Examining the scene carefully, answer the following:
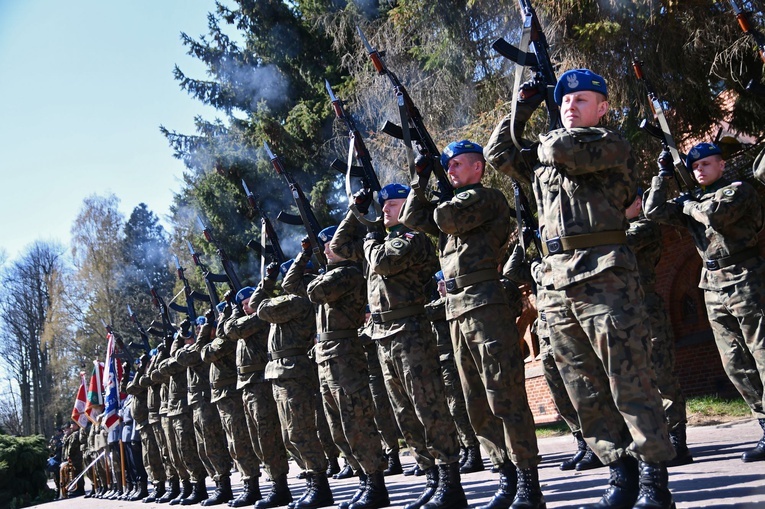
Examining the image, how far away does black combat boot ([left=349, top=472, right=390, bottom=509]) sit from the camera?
6.10 m

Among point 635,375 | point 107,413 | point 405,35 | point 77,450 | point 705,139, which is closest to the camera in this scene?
point 635,375

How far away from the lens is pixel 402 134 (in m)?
6.18

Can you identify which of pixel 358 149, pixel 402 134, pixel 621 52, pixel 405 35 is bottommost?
pixel 402 134

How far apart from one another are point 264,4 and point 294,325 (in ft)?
56.1

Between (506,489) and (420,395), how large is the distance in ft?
3.13

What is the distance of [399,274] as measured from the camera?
228 inches

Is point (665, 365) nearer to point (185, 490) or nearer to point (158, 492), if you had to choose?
point (185, 490)

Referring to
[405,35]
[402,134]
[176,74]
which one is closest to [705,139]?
[405,35]

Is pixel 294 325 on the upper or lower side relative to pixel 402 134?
lower

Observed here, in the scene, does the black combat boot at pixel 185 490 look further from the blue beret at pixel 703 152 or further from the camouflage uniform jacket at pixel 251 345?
the blue beret at pixel 703 152

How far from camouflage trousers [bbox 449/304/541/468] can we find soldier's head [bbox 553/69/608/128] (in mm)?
1274

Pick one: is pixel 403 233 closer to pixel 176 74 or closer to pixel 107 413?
pixel 107 413

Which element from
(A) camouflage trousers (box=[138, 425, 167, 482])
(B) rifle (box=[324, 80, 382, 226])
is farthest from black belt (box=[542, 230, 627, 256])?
(A) camouflage trousers (box=[138, 425, 167, 482])

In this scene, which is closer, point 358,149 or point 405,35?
point 358,149
